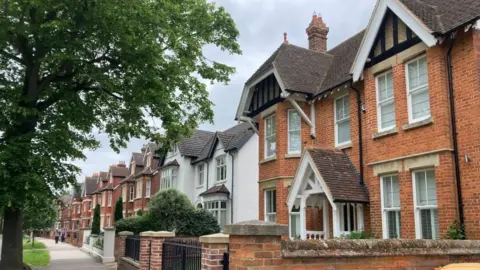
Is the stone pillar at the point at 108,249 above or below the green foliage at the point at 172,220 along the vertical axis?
below

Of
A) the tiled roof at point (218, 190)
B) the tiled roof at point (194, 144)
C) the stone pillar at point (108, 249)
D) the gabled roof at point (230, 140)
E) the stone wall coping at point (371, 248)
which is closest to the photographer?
the stone wall coping at point (371, 248)

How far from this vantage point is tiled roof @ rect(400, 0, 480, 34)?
1076 centimetres

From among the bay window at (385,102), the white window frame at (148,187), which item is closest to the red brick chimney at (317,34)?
the bay window at (385,102)

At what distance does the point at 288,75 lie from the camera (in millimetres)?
16531

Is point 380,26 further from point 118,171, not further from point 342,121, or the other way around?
point 118,171

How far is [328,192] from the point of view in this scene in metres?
12.7

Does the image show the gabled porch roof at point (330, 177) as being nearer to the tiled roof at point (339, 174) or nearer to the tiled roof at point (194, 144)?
the tiled roof at point (339, 174)

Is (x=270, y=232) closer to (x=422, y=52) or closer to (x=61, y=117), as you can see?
(x=422, y=52)

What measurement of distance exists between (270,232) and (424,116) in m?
7.75

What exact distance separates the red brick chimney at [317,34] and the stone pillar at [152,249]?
464 inches

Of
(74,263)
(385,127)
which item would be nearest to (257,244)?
(385,127)

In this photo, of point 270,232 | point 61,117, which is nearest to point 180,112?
point 61,117

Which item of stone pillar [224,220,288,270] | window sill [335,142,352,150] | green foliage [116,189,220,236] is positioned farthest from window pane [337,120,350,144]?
green foliage [116,189,220,236]

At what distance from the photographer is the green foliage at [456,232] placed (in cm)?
1005
